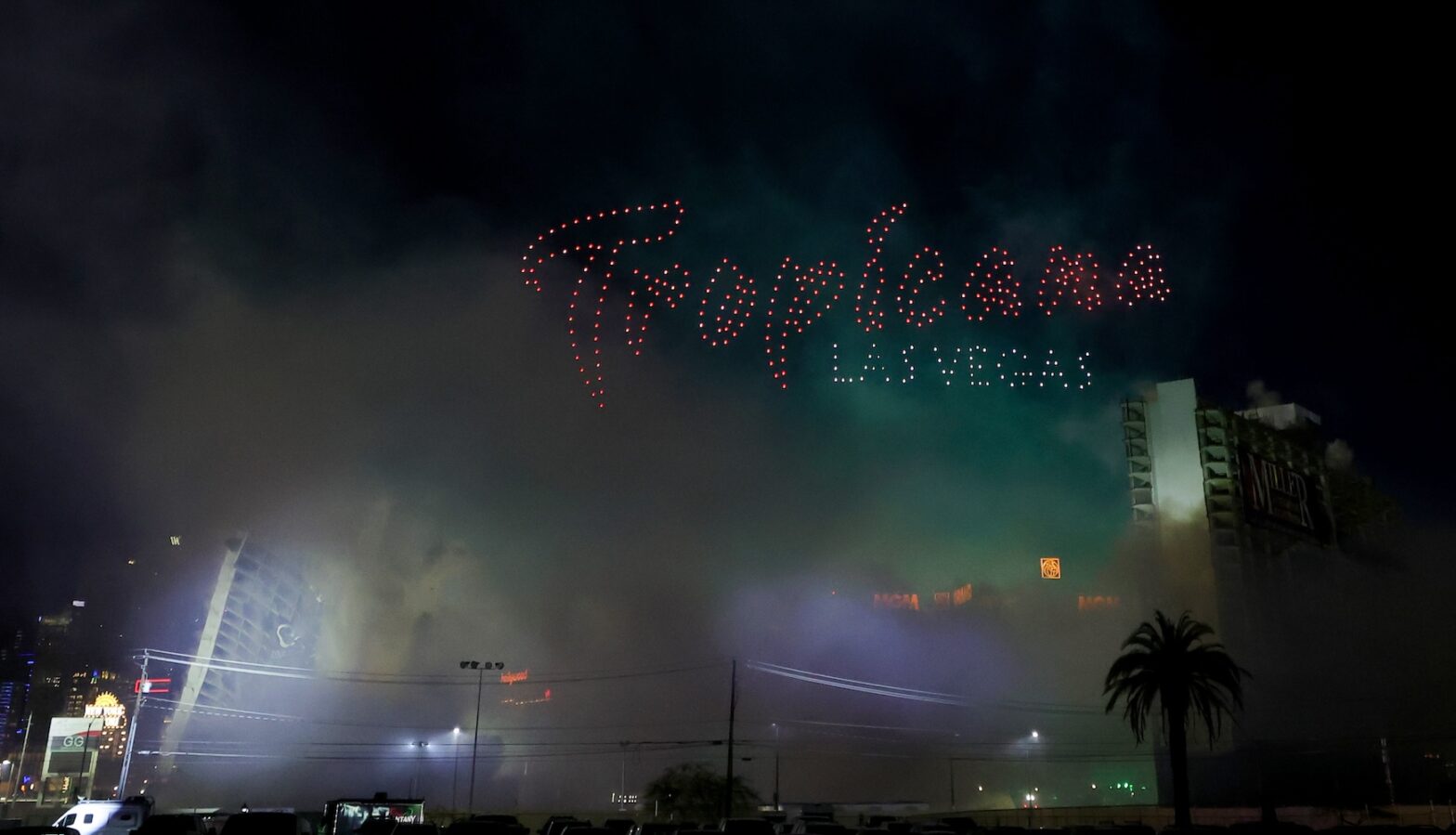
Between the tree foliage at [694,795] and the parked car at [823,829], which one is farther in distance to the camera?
the tree foliage at [694,795]

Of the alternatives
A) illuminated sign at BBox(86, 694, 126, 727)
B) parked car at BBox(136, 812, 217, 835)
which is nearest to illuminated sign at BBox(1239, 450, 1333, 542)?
parked car at BBox(136, 812, 217, 835)

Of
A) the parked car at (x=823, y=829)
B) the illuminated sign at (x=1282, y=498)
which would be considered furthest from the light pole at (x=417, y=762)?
the parked car at (x=823, y=829)

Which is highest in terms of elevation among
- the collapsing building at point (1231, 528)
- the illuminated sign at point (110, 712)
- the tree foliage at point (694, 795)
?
the collapsing building at point (1231, 528)

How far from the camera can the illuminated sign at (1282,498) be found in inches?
4006

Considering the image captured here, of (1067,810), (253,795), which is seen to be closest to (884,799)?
(1067,810)

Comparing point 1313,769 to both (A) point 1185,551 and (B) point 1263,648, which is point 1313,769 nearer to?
(B) point 1263,648

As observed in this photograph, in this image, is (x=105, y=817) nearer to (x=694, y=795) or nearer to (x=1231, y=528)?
(x=694, y=795)

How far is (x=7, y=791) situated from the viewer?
154875 mm

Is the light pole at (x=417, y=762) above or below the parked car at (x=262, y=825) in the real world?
below

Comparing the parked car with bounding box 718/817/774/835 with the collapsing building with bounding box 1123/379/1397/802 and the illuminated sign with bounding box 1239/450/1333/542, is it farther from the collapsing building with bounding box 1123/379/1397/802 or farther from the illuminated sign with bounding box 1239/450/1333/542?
the illuminated sign with bounding box 1239/450/1333/542

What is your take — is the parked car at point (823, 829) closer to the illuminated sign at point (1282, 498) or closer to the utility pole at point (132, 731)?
the utility pole at point (132, 731)

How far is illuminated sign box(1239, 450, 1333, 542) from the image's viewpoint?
10175cm

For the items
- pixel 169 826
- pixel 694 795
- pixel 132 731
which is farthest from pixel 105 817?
pixel 694 795

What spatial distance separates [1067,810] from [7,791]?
149 metres
